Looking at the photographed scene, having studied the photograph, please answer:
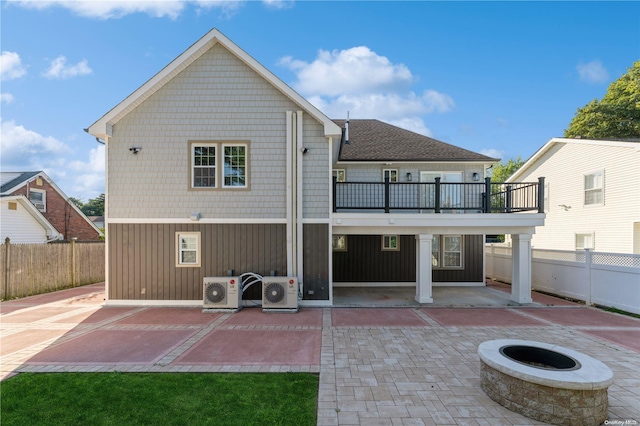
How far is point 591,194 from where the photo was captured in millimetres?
13344

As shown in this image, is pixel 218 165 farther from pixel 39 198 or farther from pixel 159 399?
pixel 39 198

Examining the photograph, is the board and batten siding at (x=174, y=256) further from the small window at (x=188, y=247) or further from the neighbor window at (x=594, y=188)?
the neighbor window at (x=594, y=188)

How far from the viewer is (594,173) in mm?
13133

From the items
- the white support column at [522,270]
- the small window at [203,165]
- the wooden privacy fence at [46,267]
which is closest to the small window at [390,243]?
the white support column at [522,270]

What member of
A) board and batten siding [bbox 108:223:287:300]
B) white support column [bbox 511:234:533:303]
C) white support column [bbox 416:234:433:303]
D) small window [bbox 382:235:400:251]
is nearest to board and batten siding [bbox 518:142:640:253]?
white support column [bbox 511:234:533:303]

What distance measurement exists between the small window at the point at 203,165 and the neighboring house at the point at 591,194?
52.2 feet

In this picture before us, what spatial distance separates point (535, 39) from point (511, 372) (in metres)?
17.3

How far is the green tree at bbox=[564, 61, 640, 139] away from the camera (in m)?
20.6

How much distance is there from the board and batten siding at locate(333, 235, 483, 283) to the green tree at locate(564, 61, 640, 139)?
705 inches

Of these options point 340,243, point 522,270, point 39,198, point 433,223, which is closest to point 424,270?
point 433,223

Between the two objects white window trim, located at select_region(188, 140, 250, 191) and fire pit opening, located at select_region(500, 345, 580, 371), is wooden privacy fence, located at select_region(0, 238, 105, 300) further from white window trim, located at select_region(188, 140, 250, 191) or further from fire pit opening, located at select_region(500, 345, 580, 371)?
fire pit opening, located at select_region(500, 345, 580, 371)

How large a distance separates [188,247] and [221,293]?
75.3 inches

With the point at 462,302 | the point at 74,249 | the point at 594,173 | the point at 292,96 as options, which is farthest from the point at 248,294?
the point at 594,173

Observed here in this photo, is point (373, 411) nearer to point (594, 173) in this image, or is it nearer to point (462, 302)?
point (462, 302)
